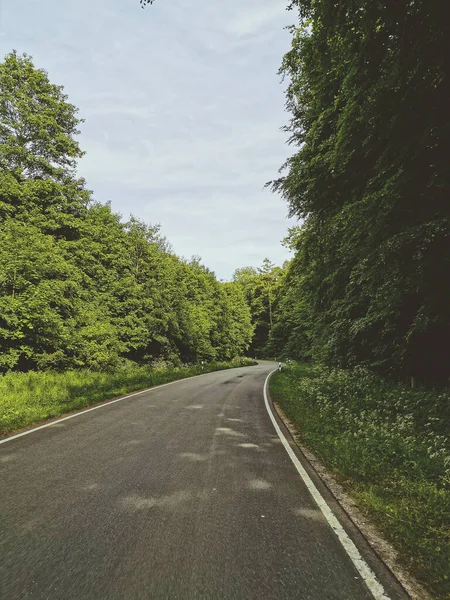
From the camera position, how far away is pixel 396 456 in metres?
5.31

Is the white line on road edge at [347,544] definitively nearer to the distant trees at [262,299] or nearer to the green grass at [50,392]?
the green grass at [50,392]

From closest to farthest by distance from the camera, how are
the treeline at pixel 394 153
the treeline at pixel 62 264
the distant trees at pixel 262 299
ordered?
the treeline at pixel 394 153 < the treeline at pixel 62 264 < the distant trees at pixel 262 299

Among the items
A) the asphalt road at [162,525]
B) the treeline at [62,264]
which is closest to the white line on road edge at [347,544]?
the asphalt road at [162,525]

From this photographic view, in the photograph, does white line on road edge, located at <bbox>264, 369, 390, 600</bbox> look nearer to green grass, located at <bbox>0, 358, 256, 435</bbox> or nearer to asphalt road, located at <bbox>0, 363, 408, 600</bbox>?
asphalt road, located at <bbox>0, 363, 408, 600</bbox>

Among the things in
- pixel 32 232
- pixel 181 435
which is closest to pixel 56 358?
pixel 32 232

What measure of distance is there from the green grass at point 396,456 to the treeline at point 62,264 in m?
11.5

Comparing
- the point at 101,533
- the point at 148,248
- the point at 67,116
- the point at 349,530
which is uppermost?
the point at 67,116

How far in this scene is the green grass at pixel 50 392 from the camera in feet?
27.2

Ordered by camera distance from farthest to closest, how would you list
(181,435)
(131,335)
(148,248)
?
1. (148,248)
2. (131,335)
3. (181,435)

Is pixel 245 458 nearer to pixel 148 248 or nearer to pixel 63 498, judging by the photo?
pixel 63 498

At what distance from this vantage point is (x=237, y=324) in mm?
54188

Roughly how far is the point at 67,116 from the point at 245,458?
2386 cm

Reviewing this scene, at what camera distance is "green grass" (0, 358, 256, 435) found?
8297 millimetres

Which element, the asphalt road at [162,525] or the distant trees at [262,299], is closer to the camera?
the asphalt road at [162,525]
